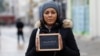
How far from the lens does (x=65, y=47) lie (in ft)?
15.9

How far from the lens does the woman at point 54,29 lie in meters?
4.82

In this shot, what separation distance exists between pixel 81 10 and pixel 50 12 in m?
28.8

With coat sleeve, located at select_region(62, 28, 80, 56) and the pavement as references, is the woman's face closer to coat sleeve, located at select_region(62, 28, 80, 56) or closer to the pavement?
coat sleeve, located at select_region(62, 28, 80, 56)

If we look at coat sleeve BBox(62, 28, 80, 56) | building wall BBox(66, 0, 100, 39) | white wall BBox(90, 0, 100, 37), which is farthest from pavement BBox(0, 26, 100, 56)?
coat sleeve BBox(62, 28, 80, 56)

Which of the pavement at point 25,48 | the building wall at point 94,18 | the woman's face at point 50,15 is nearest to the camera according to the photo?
the woman's face at point 50,15

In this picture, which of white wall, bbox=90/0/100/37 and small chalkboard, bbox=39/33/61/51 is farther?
white wall, bbox=90/0/100/37

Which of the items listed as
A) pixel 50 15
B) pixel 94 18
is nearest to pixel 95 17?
pixel 94 18

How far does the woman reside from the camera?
15.8 feet

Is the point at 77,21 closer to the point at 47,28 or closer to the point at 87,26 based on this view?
the point at 87,26

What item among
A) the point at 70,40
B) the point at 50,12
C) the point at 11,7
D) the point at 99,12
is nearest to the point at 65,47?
the point at 70,40

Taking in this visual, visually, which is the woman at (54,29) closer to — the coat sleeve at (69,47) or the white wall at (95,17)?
the coat sleeve at (69,47)

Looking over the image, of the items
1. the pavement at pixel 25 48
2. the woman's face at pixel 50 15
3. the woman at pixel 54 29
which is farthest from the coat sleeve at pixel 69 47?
the pavement at pixel 25 48

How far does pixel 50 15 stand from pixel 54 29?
0.16 meters

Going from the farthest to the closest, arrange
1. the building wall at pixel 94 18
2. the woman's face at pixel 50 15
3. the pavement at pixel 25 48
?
the building wall at pixel 94 18
the pavement at pixel 25 48
the woman's face at pixel 50 15
